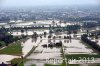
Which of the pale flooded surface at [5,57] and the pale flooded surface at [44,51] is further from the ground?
the pale flooded surface at [5,57]

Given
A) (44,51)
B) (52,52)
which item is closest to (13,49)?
(44,51)

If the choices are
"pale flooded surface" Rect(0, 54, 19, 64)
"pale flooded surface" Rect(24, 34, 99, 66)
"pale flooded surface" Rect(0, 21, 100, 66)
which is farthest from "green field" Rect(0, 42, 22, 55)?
"pale flooded surface" Rect(24, 34, 99, 66)

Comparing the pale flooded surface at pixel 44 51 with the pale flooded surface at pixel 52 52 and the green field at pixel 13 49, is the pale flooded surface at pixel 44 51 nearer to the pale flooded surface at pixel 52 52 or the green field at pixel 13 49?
the pale flooded surface at pixel 52 52

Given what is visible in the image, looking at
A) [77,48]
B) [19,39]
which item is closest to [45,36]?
[19,39]

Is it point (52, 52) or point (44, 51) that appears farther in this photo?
point (44, 51)

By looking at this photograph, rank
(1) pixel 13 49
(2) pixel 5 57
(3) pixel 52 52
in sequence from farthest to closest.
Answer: (1) pixel 13 49 < (3) pixel 52 52 < (2) pixel 5 57

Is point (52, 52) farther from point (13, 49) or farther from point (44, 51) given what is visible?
point (13, 49)

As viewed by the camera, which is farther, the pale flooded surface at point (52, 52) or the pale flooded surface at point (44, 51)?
the pale flooded surface at point (44, 51)

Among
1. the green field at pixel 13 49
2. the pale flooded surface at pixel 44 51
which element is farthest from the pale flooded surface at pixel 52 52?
the green field at pixel 13 49

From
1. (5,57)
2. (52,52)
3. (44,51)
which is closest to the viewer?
(5,57)
